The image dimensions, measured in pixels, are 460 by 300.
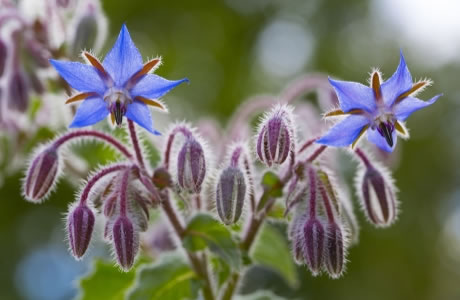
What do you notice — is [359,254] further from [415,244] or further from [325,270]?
[325,270]

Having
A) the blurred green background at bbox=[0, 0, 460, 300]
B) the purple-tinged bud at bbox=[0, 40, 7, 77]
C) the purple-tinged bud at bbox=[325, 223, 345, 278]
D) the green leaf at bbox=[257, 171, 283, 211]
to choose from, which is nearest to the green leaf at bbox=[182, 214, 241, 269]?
the green leaf at bbox=[257, 171, 283, 211]

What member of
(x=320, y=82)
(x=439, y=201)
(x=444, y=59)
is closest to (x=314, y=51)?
(x=444, y=59)

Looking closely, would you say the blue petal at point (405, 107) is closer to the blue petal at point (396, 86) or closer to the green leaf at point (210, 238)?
the blue petal at point (396, 86)

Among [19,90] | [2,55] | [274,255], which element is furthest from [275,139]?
[2,55]

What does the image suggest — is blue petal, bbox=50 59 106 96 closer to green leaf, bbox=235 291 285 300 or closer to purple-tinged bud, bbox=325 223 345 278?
purple-tinged bud, bbox=325 223 345 278

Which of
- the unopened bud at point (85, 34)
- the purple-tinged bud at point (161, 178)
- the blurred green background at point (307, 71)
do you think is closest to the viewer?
the purple-tinged bud at point (161, 178)

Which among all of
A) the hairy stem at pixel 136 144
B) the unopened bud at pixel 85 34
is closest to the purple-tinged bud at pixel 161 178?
the hairy stem at pixel 136 144
